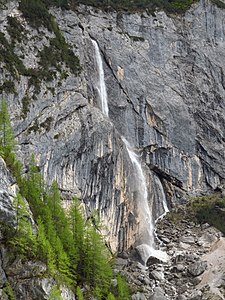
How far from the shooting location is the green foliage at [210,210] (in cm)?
6693

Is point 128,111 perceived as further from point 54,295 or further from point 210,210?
point 54,295

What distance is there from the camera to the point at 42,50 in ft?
188

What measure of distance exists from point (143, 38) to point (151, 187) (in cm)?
2526

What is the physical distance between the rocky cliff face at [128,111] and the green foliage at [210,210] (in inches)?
73.5

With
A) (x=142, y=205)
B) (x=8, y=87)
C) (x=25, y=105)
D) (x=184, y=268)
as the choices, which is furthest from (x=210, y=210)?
(x=8, y=87)

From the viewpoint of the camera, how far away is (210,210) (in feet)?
227

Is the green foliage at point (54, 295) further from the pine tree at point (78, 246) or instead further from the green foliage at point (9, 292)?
the pine tree at point (78, 246)

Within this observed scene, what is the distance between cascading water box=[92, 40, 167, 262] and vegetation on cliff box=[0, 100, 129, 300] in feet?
57.5

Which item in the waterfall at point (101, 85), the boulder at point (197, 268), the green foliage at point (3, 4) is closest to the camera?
the boulder at point (197, 268)

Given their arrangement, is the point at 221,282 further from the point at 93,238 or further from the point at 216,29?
the point at 216,29

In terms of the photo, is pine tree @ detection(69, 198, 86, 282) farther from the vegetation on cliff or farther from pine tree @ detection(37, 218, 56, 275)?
pine tree @ detection(37, 218, 56, 275)

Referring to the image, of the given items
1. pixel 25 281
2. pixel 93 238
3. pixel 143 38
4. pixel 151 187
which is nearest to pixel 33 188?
pixel 93 238

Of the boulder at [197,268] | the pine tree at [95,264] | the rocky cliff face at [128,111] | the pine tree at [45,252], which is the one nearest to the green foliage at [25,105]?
the rocky cliff face at [128,111]

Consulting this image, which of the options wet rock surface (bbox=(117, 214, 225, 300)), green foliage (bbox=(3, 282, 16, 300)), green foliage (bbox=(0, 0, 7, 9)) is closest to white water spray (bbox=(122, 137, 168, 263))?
wet rock surface (bbox=(117, 214, 225, 300))
